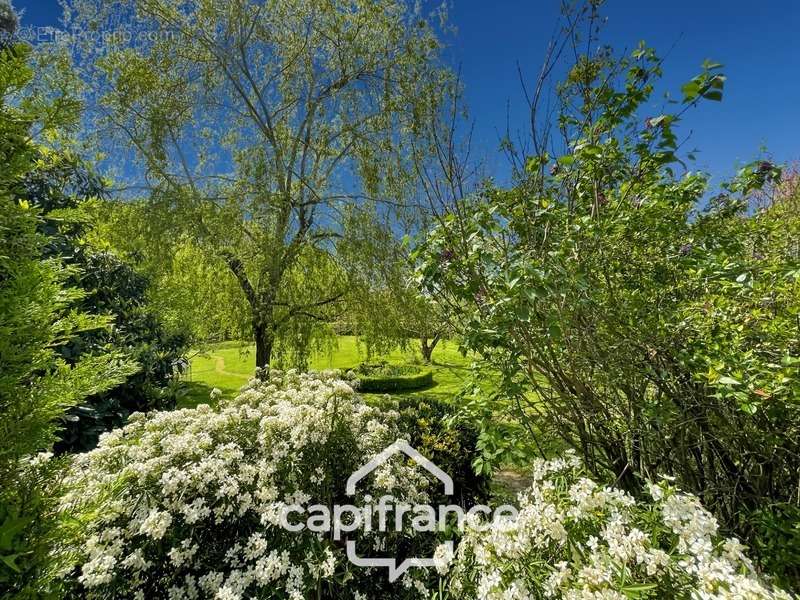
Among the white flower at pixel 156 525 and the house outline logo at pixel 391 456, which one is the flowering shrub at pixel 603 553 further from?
the white flower at pixel 156 525

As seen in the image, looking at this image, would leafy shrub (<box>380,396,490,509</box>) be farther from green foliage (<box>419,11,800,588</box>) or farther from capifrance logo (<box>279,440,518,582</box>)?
green foliage (<box>419,11,800,588</box>)

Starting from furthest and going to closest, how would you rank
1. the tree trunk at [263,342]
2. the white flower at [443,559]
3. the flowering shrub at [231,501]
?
1. the tree trunk at [263,342]
2. the flowering shrub at [231,501]
3. the white flower at [443,559]

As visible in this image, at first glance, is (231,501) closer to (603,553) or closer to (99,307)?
(603,553)

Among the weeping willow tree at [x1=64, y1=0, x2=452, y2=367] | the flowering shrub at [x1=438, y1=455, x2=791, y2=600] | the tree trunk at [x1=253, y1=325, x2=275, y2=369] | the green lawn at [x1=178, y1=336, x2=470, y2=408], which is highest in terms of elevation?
the weeping willow tree at [x1=64, y1=0, x2=452, y2=367]

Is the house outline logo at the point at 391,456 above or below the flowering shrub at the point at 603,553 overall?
below

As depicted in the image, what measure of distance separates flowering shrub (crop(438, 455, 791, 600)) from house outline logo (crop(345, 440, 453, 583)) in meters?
0.47

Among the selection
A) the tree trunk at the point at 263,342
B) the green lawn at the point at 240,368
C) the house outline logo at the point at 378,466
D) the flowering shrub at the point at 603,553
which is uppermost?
the tree trunk at the point at 263,342

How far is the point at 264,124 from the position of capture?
7484 millimetres

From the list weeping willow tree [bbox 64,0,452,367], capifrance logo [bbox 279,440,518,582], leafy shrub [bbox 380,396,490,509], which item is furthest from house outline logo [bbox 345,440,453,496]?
weeping willow tree [bbox 64,0,452,367]

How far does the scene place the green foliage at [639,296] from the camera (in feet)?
6.25

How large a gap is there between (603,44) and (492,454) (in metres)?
2.69

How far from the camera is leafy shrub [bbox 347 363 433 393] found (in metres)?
11.4

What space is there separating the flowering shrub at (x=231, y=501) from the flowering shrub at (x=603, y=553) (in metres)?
0.76

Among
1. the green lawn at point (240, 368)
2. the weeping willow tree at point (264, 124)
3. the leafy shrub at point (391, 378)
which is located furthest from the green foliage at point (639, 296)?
the leafy shrub at point (391, 378)
